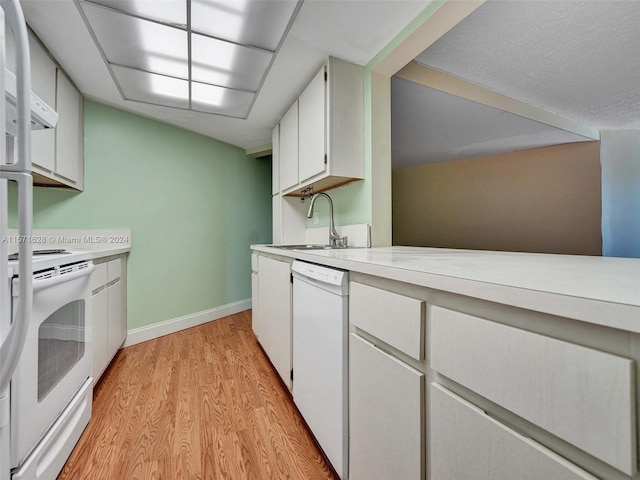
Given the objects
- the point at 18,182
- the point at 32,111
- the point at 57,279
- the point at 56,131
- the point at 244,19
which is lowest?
the point at 57,279

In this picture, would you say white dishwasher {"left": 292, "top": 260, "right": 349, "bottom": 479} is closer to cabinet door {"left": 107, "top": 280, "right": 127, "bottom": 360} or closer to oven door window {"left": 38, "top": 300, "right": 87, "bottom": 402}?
oven door window {"left": 38, "top": 300, "right": 87, "bottom": 402}

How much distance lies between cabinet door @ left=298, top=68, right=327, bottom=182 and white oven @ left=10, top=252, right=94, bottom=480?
1390 mm

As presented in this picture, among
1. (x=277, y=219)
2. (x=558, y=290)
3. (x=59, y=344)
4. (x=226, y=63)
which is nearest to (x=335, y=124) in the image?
(x=226, y=63)

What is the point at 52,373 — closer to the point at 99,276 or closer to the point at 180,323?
the point at 99,276

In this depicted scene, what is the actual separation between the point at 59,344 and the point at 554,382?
1.59 metres

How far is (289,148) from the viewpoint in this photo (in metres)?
2.42

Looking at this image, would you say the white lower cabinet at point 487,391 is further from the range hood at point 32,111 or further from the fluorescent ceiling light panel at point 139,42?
the fluorescent ceiling light panel at point 139,42

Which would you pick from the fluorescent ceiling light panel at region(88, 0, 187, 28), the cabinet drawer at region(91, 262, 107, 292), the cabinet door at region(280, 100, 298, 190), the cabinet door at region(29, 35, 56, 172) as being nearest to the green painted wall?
Answer: the cabinet door at region(29, 35, 56, 172)

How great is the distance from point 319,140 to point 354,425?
1612mm

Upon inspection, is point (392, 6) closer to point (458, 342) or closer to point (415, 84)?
point (415, 84)

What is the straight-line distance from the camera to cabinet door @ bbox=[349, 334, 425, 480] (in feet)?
2.08

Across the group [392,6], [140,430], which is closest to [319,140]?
[392,6]

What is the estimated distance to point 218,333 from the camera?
2707 millimetres

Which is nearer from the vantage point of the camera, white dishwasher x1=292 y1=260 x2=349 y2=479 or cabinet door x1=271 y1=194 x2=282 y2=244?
white dishwasher x1=292 y1=260 x2=349 y2=479
